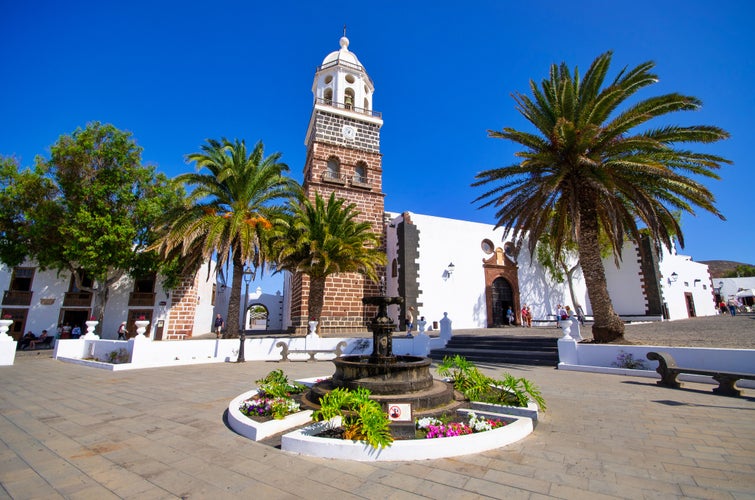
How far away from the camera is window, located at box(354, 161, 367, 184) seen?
22109 millimetres

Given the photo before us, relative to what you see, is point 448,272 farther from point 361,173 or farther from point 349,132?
point 349,132

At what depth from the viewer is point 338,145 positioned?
71.5 feet

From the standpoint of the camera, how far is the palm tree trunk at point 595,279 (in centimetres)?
1052

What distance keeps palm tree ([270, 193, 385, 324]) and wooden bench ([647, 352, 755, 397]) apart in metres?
9.79

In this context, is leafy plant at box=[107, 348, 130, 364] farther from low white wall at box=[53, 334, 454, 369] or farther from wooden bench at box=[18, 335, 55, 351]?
wooden bench at box=[18, 335, 55, 351]

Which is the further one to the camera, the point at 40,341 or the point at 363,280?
the point at 363,280

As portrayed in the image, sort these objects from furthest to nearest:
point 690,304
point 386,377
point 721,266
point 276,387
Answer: point 721,266
point 690,304
point 276,387
point 386,377

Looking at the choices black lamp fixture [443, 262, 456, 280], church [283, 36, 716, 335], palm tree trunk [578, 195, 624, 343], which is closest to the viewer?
palm tree trunk [578, 195, 624, 343]

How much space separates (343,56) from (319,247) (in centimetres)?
1520

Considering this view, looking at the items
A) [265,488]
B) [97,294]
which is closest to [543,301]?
[265,488]

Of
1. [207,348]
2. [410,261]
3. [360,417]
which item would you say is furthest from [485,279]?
[360,417]

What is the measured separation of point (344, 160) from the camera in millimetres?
21922

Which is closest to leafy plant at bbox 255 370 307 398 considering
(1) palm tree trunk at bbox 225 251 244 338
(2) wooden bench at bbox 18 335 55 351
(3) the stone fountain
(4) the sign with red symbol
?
(3) the stone fountain

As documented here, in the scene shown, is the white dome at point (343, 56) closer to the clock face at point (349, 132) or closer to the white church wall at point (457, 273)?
the clock face at point (349, 132)
